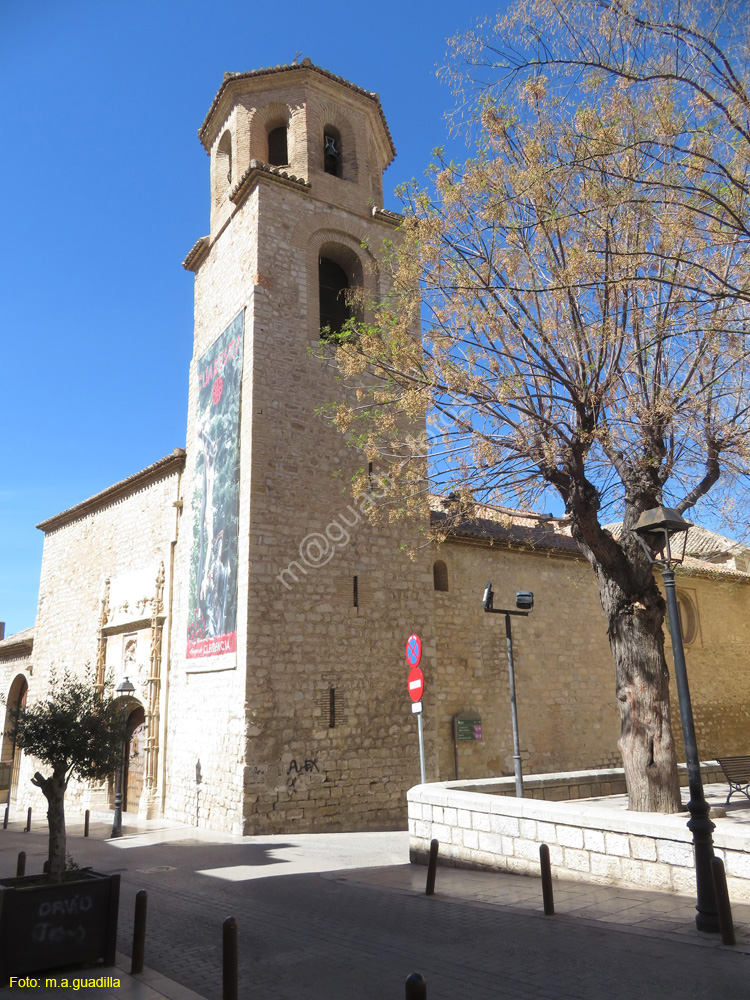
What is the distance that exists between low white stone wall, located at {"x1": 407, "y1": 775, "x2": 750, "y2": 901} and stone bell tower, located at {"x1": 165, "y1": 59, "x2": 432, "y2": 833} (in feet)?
12.4

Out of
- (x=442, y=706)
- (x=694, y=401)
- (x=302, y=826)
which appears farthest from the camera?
(x=442, y=706)

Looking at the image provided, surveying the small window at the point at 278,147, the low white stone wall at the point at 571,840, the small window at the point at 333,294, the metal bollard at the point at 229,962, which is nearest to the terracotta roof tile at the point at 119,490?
the small window at the point at 333,294

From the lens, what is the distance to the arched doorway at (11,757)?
2211 centimetres

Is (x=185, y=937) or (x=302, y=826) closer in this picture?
(x=185, y=937)

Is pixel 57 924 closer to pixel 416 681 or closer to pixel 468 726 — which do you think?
pixel 416 681

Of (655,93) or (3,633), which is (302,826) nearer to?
(655,93)

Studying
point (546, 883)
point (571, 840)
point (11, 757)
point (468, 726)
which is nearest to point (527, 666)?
point (468, 726)

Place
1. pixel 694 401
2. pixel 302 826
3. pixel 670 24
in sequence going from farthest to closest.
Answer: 1. pixel 302 826
2. pixel 694 401
3. pixel 670 24

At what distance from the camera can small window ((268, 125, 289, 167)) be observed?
16.9 metres

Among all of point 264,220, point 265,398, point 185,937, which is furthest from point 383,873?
point 264,220

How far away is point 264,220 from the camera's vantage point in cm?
1439

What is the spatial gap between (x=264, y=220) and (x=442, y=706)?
34.1ft

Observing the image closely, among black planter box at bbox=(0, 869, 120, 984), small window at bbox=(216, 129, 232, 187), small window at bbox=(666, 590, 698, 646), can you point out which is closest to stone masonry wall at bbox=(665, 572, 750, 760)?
small window at bbox=(666, 590, 698, 646)

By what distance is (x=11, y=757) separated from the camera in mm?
22844
